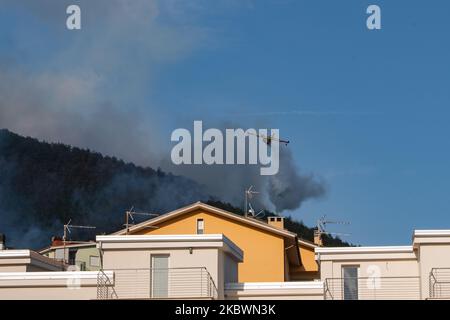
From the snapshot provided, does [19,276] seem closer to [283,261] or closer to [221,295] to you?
[221,295]

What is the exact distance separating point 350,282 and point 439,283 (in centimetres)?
439

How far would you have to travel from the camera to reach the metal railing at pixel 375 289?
45.0 metres

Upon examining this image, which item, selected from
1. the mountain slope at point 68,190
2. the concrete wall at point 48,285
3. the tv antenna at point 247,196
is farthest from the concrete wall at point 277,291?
the mountain slope at point 68,190

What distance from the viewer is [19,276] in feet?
142

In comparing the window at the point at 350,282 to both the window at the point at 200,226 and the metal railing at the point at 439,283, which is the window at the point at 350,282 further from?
the window at the point at 200,226

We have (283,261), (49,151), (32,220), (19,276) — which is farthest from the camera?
(49,151)

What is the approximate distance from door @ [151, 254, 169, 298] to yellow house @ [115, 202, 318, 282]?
1769 centimetres

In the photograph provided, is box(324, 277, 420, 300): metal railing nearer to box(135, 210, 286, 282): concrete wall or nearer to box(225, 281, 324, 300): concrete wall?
box(225, 281, 324, 300): concrete wall

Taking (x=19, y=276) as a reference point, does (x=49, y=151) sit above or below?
above

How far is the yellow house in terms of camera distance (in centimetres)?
6200

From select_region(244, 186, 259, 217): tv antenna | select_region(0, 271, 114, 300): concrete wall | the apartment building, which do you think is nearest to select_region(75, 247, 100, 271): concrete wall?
select_region(244, 186, 259, 217): tv antenna

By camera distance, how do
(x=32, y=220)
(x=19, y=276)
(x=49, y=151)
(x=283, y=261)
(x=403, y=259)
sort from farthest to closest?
1. (x=49, y=151)
2. (x=32, y=220)
3. (x=283, y=261)
4. (x=403, y=259)
5. (x=19, y=276)
